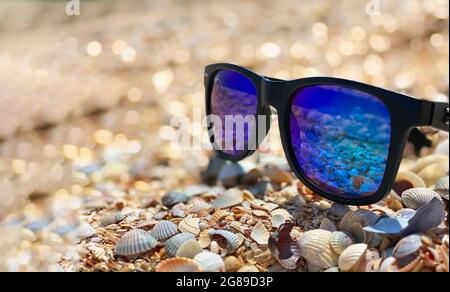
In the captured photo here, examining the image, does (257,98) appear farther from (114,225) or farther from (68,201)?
(68,201)

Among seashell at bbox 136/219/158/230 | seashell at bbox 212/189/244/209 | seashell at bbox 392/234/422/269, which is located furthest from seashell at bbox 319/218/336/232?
seashell at bbox 136/219/158/230

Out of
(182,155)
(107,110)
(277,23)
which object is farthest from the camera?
(277,23)

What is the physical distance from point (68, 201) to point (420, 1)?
2586 millimetres

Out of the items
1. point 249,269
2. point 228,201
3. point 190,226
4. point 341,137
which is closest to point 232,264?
point 249,269

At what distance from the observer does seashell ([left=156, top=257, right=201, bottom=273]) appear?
0.96m

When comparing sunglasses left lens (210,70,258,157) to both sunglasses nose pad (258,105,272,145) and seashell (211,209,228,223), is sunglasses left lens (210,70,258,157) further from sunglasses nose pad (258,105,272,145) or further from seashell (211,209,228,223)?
seashell (211,209,228,223)

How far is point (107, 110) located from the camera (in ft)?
7.66

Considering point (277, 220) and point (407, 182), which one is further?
point (407, 182)

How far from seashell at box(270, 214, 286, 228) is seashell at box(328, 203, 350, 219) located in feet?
0.39

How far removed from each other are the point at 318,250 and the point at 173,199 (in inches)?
21.0

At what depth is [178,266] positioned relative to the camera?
3.17ft

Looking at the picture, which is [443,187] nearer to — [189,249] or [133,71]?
[189,249]

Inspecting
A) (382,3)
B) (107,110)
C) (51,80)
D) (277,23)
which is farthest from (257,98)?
(382,3)
